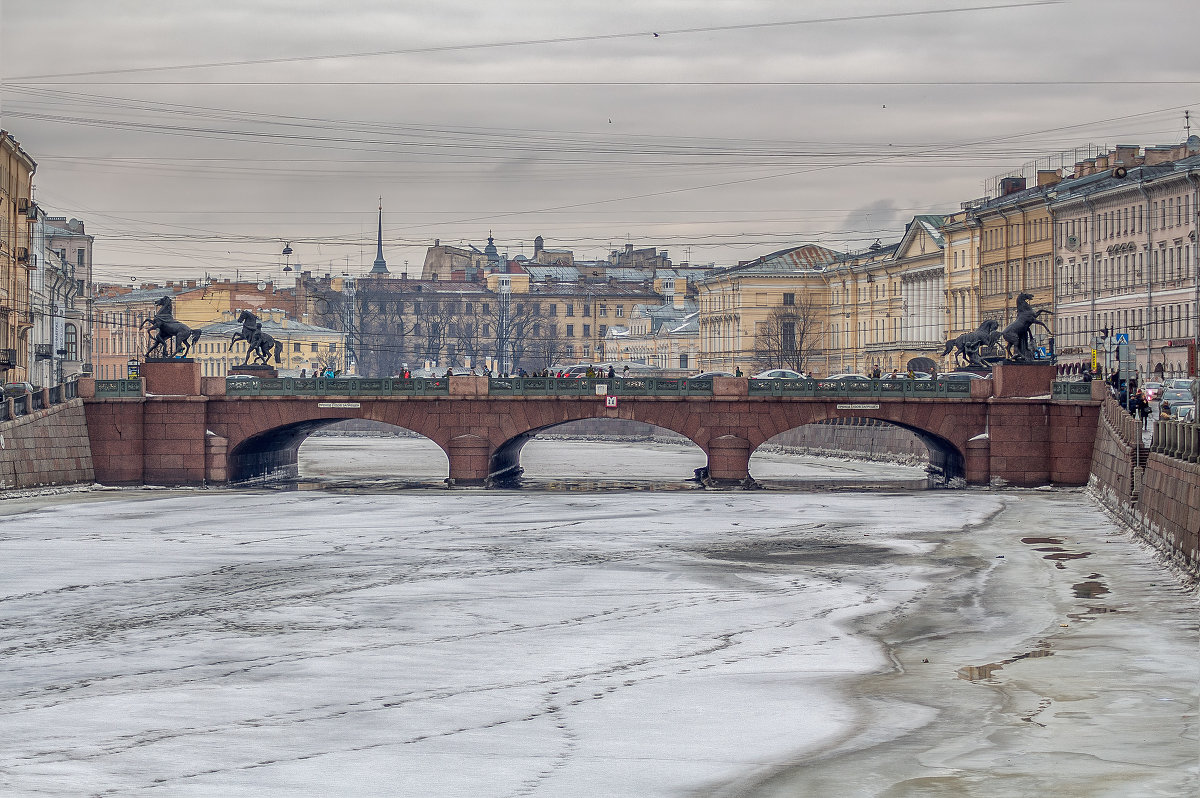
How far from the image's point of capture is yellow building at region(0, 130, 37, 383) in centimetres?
8112

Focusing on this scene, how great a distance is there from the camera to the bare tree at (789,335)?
137375mm

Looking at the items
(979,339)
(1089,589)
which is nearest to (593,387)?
(979,339)

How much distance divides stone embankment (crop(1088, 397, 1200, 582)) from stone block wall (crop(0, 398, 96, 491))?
3674cm

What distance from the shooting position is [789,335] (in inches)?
5463

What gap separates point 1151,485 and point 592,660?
74.8 ft

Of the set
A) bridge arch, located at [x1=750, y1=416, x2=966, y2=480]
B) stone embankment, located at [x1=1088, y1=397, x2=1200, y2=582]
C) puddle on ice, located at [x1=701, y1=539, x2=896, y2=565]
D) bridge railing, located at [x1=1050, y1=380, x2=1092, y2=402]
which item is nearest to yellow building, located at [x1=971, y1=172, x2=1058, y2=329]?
bridge arch, located at [x1=750, y1=416, x2=966, y2=480]

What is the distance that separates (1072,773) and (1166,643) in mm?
10000

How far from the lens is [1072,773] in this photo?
865 inches

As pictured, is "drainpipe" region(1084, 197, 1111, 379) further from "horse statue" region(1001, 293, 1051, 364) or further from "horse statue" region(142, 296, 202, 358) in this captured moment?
"horse statue" region(142, 296, 202, 358)

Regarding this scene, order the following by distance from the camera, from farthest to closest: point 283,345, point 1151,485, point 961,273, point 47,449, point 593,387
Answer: point 283,345
point 961,273
point 593,387
point 47,449
point 1151,485

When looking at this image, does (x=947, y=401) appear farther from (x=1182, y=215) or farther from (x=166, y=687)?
(x=166, y=687)

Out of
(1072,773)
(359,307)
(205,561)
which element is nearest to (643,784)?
(1072,773)

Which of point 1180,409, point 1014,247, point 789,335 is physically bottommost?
point 1180,409

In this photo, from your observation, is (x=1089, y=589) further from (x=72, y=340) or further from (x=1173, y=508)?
(x=72, y=340)
